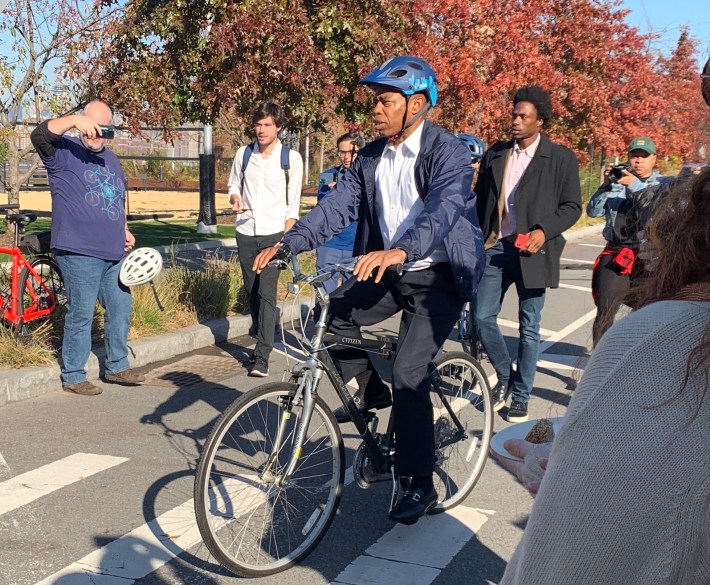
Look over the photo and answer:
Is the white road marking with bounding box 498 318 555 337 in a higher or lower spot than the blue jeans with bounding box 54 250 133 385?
lower

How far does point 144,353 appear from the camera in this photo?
7.82 meters

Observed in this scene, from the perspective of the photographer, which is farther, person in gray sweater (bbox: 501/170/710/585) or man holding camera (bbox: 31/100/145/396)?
man holding camera (bbox: 31/100/145/396)

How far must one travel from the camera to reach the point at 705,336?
3.85 ft

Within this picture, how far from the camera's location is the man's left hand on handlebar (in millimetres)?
3552

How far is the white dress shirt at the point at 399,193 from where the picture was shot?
4.34m

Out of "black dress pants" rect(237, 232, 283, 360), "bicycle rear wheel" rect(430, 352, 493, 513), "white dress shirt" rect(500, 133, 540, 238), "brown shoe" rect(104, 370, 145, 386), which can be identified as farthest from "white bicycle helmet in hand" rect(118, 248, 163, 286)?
"bicycle rear wheel" rect(430, 352, 493, 513)

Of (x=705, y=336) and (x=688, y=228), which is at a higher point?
(x=688, y=228)

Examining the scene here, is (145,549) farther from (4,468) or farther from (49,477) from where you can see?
(4,468)

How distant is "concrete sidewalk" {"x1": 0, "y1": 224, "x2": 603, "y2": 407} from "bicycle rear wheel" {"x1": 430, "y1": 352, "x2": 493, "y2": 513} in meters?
0.90

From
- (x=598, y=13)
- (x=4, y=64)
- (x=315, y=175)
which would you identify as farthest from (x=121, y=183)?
(x=315, y=175)

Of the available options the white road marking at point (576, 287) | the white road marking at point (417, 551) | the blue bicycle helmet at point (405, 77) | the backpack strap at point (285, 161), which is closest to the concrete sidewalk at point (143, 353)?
the backpack strap at point (285, 161)

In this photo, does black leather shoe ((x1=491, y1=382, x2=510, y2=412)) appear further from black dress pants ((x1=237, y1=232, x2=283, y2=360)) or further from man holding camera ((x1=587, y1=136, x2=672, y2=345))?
black dress pants ((x1=237, y1=232, x2=283, y2=360))

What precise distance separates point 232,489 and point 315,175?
3294cm

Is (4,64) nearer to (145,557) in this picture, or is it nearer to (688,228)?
(145,557)
